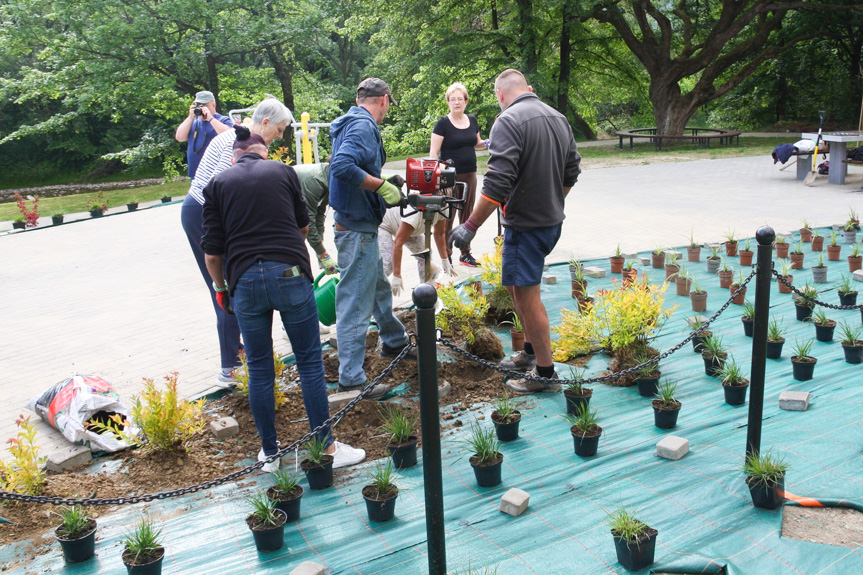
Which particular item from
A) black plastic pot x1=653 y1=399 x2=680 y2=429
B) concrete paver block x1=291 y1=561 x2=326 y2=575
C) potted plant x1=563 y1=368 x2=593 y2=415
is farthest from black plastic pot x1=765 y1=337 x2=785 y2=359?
concrete paver block x1=291 y1=561 x2=326 y2=575

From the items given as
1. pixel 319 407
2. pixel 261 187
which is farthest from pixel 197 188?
pixel 319 407

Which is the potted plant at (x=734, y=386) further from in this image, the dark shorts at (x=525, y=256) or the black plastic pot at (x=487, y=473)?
the black plastic pot at (x=487, y=473)

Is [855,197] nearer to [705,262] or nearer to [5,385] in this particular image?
[705,262]

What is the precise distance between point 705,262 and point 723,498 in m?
4.80

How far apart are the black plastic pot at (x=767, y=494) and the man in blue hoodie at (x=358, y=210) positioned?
7.04 ft

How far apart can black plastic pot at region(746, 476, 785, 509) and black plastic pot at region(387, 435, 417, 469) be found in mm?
1579

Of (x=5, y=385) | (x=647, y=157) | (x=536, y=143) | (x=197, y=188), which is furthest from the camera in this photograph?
(x=647, y=157)

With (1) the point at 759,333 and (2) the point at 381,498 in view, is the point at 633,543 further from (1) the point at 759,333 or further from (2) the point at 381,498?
(1) the point at 759,333

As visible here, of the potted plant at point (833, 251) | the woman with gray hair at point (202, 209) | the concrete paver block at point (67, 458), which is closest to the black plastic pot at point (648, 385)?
the woman with gray hair at point (202, 209)

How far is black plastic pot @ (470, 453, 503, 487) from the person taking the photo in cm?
338

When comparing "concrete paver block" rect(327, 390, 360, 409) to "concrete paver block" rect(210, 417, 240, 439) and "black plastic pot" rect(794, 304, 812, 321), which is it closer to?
"concrete paver block" rect(210, 417, 240, 439)

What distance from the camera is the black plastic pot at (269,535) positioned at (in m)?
2.96

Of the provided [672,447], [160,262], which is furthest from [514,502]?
[160,262]

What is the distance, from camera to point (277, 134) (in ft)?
12.3
